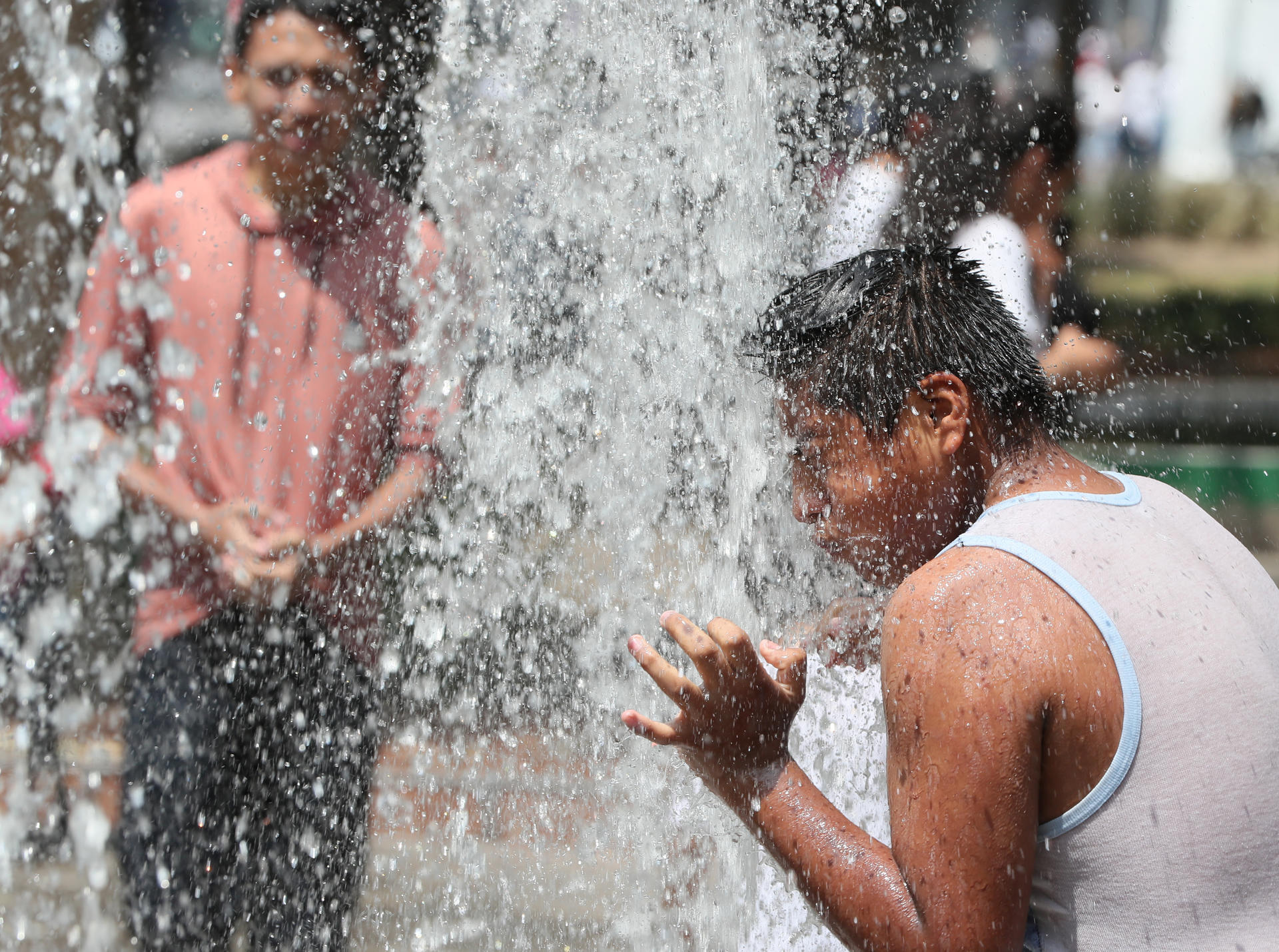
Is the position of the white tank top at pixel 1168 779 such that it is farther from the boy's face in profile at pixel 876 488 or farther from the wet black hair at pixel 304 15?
the wet black hair at pixel 304 15

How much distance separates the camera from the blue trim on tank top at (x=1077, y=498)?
1512 millimetres

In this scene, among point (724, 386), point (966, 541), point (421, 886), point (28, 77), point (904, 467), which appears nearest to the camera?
point (966, 541)

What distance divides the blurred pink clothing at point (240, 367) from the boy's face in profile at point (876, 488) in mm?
1031

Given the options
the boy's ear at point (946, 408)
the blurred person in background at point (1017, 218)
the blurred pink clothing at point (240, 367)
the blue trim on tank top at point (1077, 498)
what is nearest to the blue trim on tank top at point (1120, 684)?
the blue trim on tank top at point (1077, 498)

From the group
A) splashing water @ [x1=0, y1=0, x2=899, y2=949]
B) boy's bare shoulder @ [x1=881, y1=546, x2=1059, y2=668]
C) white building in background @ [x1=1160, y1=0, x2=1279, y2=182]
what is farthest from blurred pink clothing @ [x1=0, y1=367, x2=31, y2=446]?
white building in background @ [x1=1160, y1=0, x2=1279, y2=182]

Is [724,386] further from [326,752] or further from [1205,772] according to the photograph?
[1205,772]

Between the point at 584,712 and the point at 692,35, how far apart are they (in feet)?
6.72

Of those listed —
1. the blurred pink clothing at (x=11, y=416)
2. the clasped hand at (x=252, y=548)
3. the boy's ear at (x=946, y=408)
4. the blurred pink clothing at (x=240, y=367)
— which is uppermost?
the boy's ear at (x=946, y=408)

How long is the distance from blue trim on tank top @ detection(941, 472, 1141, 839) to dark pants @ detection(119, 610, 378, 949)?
1.47 metres

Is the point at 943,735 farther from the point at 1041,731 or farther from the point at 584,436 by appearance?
the point at 584,436

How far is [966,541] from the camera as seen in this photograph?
144 centimetres

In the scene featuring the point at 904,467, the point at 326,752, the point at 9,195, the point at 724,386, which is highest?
the point at 904,467

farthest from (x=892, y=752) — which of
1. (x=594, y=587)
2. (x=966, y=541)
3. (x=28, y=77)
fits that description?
(x=28, y=77)

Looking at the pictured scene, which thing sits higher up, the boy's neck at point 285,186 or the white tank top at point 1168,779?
the boy's neck at point 285,186
